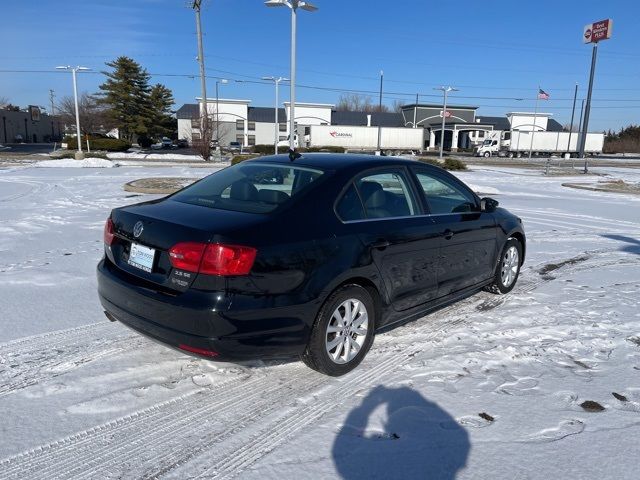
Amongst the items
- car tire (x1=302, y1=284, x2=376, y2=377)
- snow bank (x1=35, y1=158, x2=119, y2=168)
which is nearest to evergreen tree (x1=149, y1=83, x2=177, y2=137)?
snow bank (x1=35, y1=158, x2=119, y2=168)

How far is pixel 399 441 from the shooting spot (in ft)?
9.14

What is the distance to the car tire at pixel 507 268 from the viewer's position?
17.8 feet

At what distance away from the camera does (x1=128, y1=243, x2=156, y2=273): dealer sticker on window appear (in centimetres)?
319

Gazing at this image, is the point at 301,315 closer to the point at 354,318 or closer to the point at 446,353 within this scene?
the point at 354,318

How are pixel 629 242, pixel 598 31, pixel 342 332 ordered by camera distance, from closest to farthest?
pixel 342 332 < pixel 629 242 < pixel 598 31

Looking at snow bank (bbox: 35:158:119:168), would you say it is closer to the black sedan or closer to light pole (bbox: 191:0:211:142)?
light pole (bbox: 191:0:211:142)

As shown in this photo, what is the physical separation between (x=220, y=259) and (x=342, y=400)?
48.9 inches

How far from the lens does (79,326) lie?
13.9 ft

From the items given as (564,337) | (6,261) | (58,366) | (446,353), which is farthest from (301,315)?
(6,261)

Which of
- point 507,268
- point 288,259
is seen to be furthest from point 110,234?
point 507,268

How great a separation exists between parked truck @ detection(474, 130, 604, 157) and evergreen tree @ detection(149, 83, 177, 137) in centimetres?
4242

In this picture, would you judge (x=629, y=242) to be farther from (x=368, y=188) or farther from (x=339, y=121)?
(x=339, y=121)

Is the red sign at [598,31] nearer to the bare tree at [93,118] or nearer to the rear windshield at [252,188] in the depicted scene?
the bare tree at [93,118]

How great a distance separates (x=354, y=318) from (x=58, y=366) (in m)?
2.16
